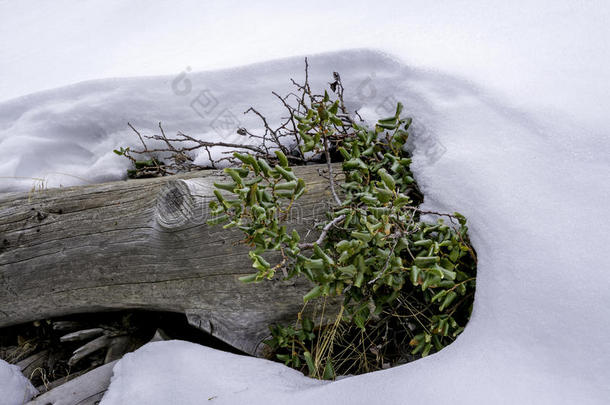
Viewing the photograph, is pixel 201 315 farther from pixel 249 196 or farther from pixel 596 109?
pixel 596 109

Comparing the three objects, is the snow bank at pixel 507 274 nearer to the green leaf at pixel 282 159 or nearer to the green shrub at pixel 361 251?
the green shrub at pixel 361 251

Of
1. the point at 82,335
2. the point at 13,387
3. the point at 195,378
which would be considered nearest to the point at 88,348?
the point at 82,335

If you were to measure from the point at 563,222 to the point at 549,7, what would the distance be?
4.02ft

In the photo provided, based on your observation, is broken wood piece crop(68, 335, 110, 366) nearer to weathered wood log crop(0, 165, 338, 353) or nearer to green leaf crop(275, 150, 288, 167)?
weathered wood log crop(0, 165, 338, 353)

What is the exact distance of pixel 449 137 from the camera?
1.70 meters

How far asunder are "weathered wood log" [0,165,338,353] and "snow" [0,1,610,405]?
229 millimetres

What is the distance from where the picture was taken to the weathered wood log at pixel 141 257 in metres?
1.77

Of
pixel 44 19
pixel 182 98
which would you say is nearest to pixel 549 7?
pixel 182 98

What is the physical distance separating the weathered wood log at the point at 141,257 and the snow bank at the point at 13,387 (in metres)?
0.26

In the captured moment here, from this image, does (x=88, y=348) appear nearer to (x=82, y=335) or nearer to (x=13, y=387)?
(x=82, y=335)

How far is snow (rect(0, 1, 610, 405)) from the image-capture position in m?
1.26

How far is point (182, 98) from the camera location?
2518 mm

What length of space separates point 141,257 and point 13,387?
34.1 inches

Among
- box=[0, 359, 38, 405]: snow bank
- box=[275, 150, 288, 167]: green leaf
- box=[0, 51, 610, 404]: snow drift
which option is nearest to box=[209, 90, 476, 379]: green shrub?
box=[275, 150, 288, 167]: green leaf
